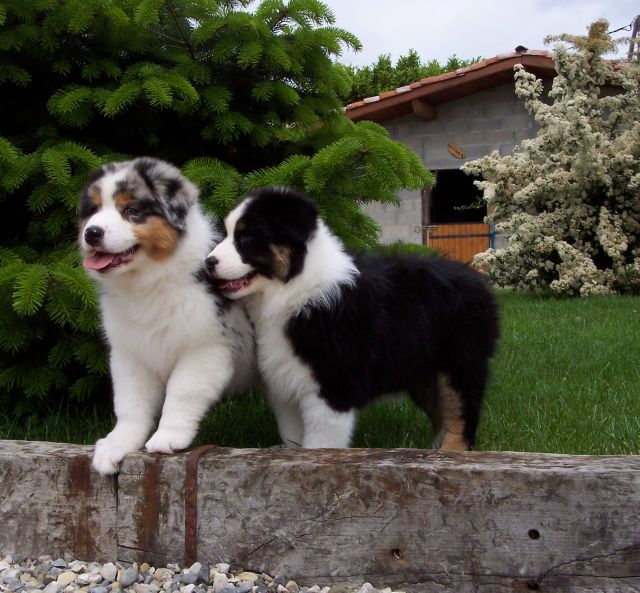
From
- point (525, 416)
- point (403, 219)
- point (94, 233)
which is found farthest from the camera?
point (403, 219)

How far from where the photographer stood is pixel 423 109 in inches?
560

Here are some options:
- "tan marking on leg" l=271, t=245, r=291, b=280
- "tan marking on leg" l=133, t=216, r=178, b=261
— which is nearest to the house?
"tan marking on leg" l=271, t=245, r=291, b=280

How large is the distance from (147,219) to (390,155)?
5.41 ft

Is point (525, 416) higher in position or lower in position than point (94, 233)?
lower

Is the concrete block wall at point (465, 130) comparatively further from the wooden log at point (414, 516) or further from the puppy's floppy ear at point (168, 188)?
the wooden log at point (414, 516)

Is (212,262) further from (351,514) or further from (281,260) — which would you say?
(351,514)

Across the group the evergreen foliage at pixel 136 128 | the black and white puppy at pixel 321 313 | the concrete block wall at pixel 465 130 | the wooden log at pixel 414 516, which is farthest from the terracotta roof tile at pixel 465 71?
the wooden log at pixel 414 516

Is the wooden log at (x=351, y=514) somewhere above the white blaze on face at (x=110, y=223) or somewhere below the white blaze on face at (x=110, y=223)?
below

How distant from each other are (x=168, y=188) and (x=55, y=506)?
1.37 meters

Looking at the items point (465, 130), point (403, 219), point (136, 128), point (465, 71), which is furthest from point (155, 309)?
point (403, 219)

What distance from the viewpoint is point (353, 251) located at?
3779 mm

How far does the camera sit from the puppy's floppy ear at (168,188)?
3.12m

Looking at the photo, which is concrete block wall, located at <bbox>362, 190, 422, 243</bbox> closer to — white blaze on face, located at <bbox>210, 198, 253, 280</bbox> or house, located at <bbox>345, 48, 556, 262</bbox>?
house, located at <bbox>345, 48, 556, 262</bbox>

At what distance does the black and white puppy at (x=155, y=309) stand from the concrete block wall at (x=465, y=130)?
11.3 m
